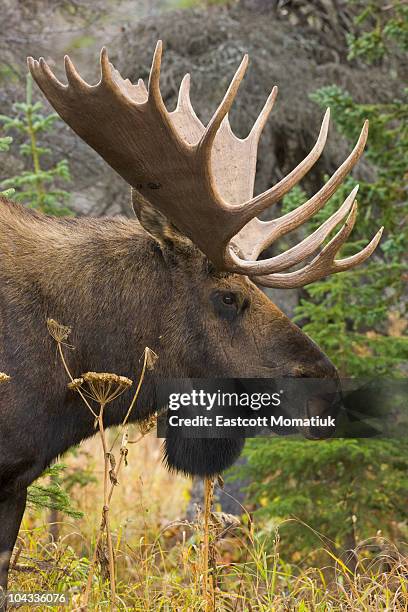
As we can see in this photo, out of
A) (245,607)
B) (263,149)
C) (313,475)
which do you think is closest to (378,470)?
(313,475)

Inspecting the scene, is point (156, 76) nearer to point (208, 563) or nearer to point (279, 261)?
point (279, 261)

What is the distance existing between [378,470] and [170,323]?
103 inches

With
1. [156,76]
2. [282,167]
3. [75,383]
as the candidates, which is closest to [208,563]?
[75,383]

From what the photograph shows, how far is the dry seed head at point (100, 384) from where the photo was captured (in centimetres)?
381

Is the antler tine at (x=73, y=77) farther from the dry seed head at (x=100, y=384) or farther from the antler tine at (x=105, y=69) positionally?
the dry seed head at (x=100, y=384)

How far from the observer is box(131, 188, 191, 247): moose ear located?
4418mm

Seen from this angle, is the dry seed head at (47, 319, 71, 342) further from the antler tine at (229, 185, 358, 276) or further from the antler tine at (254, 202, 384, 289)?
the antler tine at (254, 202, 384, 289)

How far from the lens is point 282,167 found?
30.8 ft

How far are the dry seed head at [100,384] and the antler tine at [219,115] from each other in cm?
96

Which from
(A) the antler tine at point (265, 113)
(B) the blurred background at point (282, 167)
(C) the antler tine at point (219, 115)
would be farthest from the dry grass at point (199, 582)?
(A) the antler tine at point (265, 113)

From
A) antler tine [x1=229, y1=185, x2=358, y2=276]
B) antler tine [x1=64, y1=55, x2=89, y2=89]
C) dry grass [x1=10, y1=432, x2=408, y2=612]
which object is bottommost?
dry grass [x1=10, y1=432, x2=408, y2=612]

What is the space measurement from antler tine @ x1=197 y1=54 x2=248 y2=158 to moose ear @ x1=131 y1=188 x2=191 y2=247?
43 cm

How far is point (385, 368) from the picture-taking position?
21.9 feet

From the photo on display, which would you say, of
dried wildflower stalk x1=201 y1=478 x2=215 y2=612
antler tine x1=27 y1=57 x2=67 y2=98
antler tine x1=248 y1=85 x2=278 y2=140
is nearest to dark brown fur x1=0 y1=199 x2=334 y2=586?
dried wildflower stalk x1=201 y1=478 x2=215 y2=612
